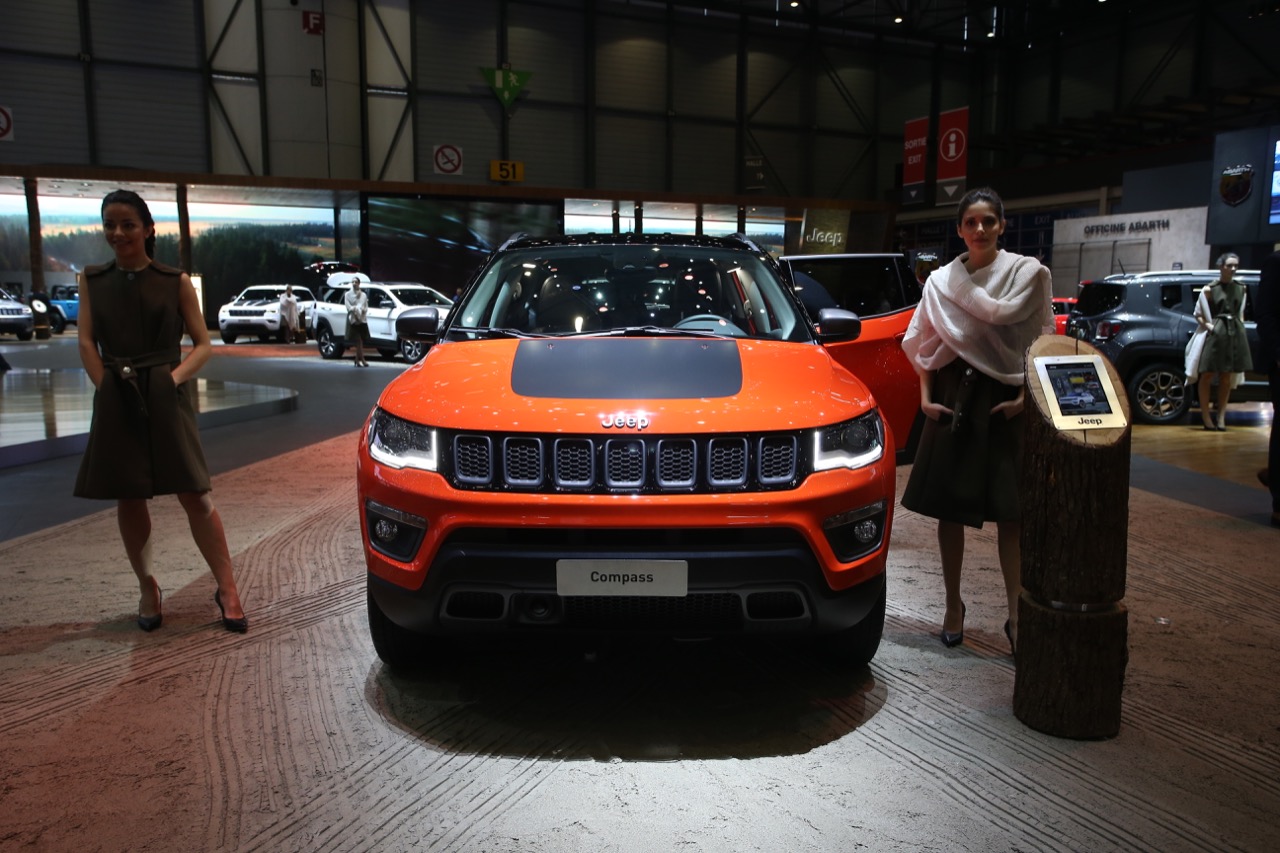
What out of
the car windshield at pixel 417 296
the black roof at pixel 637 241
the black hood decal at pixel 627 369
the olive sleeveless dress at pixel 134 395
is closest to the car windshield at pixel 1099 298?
the black roof at pixel 637 241

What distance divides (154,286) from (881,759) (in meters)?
3.08

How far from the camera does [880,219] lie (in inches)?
1094

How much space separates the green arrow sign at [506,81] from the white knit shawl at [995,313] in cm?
2363

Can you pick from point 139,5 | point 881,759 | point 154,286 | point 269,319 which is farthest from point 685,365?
point 139,5

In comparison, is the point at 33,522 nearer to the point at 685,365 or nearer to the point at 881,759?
the point at 685,365

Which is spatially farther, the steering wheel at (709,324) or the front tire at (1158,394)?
the front tire at (1158,394)

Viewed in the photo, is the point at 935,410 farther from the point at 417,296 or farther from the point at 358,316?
the point at 417,296

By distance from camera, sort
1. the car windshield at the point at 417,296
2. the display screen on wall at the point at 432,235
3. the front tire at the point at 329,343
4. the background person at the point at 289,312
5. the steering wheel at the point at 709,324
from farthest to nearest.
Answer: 1. the display screen on wall at the point at 432,235
2. the background person at the point at 289,312
3. the front tire at the point at 329,343
4. the car windshield at the point at 417,296
5. the steering wheel at the point at 709,324

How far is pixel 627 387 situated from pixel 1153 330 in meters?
8.85

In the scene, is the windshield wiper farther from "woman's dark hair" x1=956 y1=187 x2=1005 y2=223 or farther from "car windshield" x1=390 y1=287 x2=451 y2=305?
"car windshield" x1=390 y1=287 x2=451 y2=305

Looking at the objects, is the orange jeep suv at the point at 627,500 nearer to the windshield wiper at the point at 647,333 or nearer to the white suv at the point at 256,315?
the windshield wiper at the point at 647,333

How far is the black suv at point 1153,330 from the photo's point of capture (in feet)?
32.5

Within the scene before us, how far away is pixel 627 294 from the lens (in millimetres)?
3920

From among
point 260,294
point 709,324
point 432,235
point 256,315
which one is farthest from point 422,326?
point 260,294
